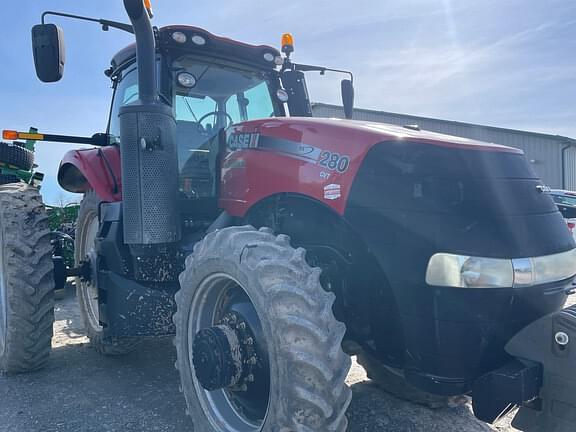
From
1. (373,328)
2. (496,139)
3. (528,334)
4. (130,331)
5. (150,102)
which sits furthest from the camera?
(496,139)

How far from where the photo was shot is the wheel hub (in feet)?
7.70

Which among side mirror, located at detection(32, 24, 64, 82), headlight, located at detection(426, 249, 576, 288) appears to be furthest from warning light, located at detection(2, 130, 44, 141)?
headlight, located at detection(426, 249, 576, 288)

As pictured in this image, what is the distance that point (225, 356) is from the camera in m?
2.36

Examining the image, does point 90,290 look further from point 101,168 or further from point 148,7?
point 148,7

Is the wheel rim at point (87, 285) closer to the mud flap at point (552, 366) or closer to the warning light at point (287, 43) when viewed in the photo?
the warning light at point (287, 43)

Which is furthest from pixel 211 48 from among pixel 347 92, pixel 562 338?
pixel 562 338

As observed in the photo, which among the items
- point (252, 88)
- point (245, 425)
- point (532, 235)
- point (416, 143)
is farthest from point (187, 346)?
point (252, 88)

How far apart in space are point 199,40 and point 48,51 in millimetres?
964

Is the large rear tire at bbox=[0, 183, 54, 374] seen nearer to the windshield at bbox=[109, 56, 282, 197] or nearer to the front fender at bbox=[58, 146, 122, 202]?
the front fender at bbox=[58, 146, 122, 202]

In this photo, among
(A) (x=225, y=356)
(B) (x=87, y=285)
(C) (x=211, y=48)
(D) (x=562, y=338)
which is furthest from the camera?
(B) (x=87, y=285)

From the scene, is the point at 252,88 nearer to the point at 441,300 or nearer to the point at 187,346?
the point at 187,346

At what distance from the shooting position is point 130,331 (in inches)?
128

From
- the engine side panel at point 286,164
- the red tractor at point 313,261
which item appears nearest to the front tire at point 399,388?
the red tractor at point 313,261

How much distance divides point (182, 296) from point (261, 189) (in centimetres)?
69
